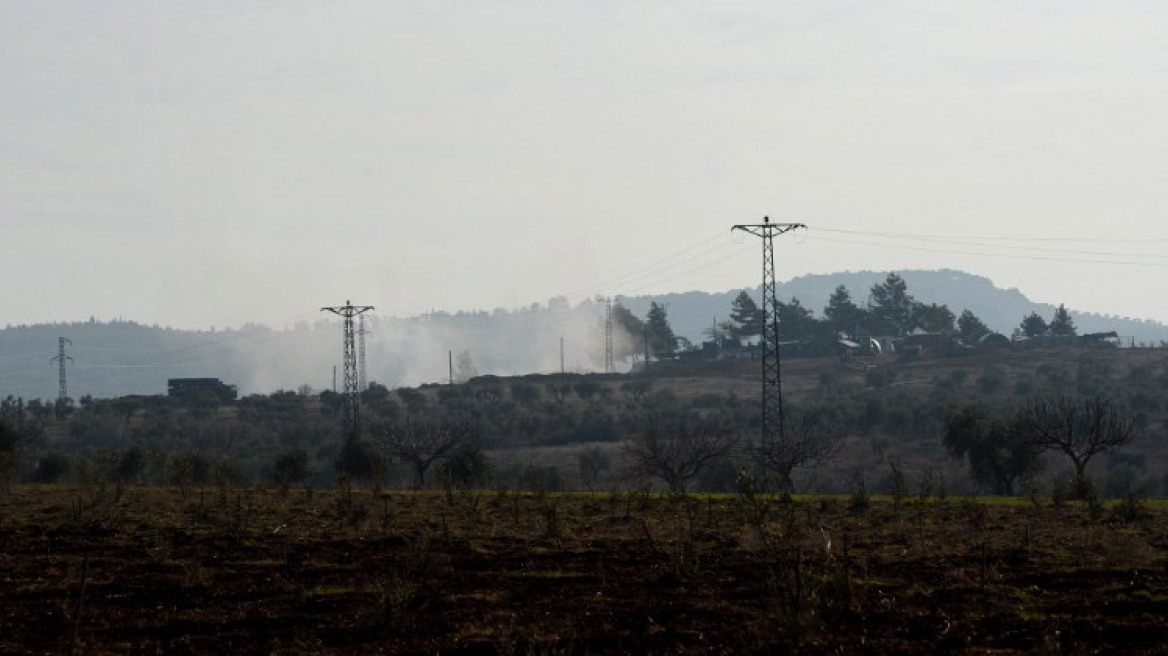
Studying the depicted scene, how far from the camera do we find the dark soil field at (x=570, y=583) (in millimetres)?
16922

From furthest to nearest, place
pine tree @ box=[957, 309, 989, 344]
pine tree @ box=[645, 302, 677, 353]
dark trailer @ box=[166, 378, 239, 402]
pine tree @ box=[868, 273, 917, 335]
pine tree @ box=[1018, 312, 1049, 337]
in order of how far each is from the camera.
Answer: pine tree @ box=[645, 302, 677, 353] → pine tree @ box=[868, 273, 917, 335] → pine tree @ box=[957, 309, 989, 344] → pine tree @ box=[1018, 312, 1049, 337] → dark trailer @ box=[166, 378, 239, 402]

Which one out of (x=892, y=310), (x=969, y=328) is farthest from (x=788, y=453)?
(x=892, y=310)

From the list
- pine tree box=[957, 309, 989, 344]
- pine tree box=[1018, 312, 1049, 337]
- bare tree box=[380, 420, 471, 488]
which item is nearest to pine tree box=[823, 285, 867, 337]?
pine tree box=[957, 309, 989, 344]

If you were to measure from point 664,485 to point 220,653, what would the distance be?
67.8 meters

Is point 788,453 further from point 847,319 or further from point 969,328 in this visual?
point 969,328

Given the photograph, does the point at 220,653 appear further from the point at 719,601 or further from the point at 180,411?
the point at 180,411

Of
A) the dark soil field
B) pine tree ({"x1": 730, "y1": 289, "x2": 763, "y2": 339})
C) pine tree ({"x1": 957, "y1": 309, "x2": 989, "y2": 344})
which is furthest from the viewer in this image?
pine tree ({"x1": 730, "y1": 289, "x2": 763, "y2": 339})

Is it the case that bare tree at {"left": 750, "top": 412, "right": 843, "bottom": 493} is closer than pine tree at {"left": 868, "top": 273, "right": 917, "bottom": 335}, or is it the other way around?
bare tree at {"left": 750, "top": 412, "right": 843, "bottom": 493}

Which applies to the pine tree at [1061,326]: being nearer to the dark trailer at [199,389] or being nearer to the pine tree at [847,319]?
the pine tree at [847,319]

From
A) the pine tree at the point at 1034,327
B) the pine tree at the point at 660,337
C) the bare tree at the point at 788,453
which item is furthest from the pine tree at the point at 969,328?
the bare tree at the point at 788,453

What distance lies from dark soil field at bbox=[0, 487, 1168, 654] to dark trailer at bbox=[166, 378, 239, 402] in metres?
99.2

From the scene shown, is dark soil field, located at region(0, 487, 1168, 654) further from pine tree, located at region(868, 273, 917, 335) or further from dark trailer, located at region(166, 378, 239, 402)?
pine tree, located at region(868, 273, 917, 335)

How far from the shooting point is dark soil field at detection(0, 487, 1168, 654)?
16.9 meters

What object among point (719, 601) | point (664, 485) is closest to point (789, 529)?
point (719, 601)
